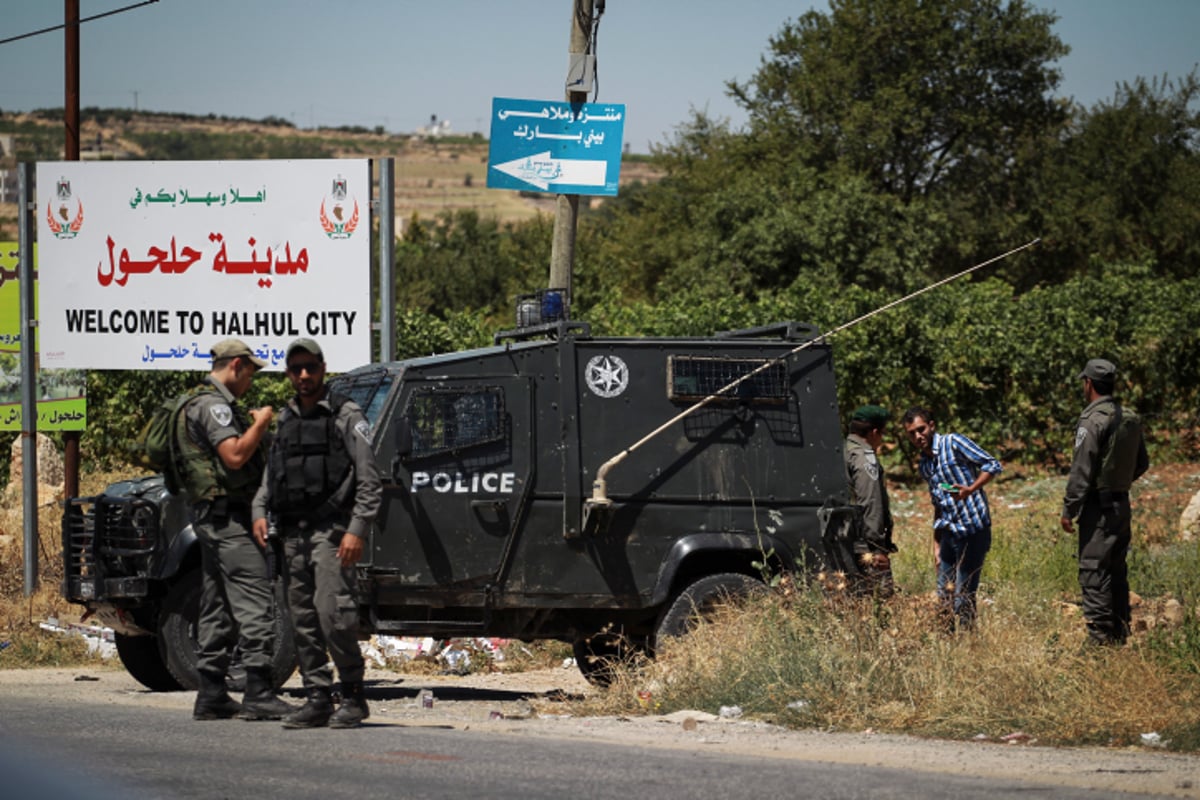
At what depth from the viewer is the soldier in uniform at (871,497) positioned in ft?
31.1

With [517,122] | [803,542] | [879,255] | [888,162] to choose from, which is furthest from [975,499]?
[888,162]

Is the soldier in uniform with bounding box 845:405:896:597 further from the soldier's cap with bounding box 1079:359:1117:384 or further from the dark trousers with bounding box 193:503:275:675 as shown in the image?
the dark trousers with bounding box 193:503:275:675

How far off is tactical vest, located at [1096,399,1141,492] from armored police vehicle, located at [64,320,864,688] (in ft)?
4.99

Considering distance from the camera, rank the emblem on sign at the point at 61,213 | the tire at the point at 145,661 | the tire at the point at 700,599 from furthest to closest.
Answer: the emblem on sign at the point at 61,213
the tire at the point at 145,661
the tire at the point at 700,599

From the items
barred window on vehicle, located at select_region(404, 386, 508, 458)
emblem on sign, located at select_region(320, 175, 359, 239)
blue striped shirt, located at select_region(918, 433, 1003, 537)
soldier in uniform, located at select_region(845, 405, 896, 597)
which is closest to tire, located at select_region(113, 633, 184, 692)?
barred window on vehicle, located at select_region(404, 386, 508, 458)

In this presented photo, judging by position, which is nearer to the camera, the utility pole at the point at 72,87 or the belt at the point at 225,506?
the belt at the point at 225,506

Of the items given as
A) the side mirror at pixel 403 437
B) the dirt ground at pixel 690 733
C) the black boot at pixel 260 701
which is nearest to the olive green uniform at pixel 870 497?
the dirt ground at pixel 690 733

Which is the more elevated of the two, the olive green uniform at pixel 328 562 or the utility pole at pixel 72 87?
the utility pole at pixel 72 87

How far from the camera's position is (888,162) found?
53.9 metres

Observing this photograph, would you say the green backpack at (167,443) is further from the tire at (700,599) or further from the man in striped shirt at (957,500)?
the man in striped shirt at (957,500)

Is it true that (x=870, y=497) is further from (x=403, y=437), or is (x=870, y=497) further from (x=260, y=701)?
(x=260, y=701)

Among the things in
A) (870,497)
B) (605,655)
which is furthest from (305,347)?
(870,497)

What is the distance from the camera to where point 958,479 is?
10.0 meters

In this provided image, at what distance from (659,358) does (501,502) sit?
1318 mm
